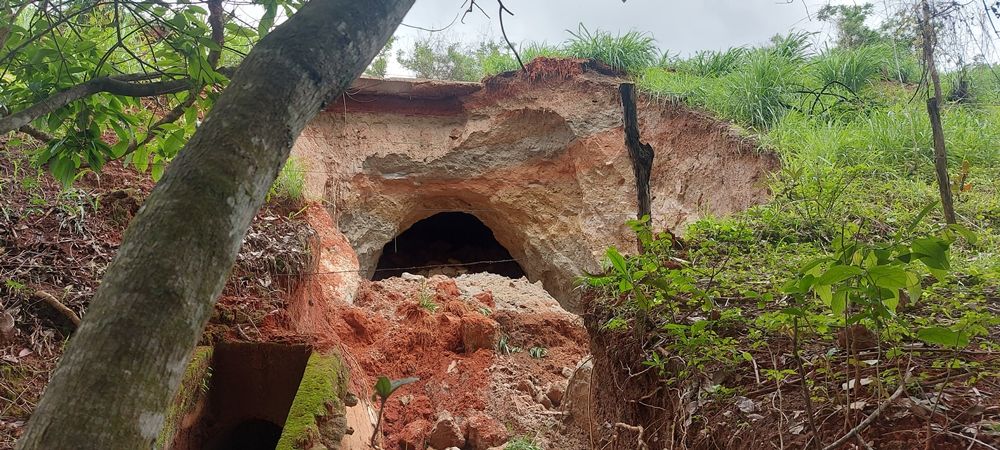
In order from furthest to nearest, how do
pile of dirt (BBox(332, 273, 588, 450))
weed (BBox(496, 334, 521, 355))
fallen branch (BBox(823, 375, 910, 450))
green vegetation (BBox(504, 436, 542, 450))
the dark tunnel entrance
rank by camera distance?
the dark tunnel entrance → weed (BBox(496, 334, 521, 355)) → pile of dirt (BBox(332, 273, 588, 450)) → green vegetation (BBox(504, 436, 542, 450)) → fallen branch (BBox(823, 375, 910, 450))

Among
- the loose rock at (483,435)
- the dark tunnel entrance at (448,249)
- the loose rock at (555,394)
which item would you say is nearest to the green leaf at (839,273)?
the loose rock at (483,435)

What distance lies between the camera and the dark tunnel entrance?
40.8ft

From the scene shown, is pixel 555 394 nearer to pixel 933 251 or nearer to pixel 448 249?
pixel 933 251

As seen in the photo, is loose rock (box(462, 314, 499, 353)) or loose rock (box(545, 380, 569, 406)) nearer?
loose rock (box(545, 380, 569, 406))

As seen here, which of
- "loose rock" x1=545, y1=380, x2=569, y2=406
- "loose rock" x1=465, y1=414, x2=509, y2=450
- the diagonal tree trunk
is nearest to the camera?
the diagonal tree trunk

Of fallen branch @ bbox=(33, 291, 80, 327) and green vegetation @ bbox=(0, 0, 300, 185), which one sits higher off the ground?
green vegetation @ bbox=(0, 0, 300, 185)

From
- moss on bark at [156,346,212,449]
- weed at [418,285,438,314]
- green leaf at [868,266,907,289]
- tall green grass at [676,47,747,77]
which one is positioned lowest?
moss on bark at [156,346,212,449]

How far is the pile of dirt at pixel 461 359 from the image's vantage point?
18.1 feet

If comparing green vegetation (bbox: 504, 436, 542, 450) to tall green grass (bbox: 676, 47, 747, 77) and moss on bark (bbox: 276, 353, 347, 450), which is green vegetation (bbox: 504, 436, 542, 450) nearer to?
moss on bark (bbox: 276, 353, 347, 450)

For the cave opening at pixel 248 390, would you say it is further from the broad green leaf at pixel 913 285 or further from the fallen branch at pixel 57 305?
the broad green leaf at pixel 913 285

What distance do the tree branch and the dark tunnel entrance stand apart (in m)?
9.99

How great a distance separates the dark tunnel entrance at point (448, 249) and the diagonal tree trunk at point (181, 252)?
10733 millimetres

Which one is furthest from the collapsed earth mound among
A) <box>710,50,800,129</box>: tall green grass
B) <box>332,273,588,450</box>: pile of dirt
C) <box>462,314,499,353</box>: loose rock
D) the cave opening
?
the cave opening

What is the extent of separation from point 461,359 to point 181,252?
5559 mm
